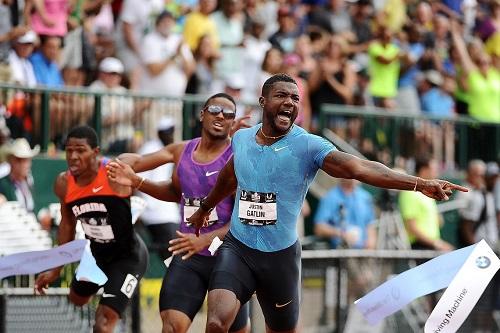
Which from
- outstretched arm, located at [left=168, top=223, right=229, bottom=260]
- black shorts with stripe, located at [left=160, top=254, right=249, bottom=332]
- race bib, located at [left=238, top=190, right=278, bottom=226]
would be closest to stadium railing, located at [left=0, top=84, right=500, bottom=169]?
black shorts with stripe, located at [left=160, top=254, right=249, bottom=332]

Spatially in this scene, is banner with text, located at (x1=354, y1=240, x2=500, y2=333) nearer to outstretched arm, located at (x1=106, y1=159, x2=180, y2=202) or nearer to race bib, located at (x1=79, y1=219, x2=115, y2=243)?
outstretched arm, located at (x1=106, y1=159, x2=180, y2=202)

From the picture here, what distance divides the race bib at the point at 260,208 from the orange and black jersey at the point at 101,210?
88.4 inches

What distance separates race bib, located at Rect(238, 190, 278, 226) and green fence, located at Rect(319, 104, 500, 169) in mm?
8515

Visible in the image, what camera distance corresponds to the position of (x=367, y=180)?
904cm

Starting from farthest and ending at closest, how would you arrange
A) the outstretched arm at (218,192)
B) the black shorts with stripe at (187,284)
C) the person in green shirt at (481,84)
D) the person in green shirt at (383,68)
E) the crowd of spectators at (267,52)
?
the person in green shirt at (481,84), the person in green shirt at (383,68), the crowd of spectators at (267,52), the black shorts with stripe at (187,284), the outstretched arm at (218,192)

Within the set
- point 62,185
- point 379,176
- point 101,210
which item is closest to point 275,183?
point 379,176

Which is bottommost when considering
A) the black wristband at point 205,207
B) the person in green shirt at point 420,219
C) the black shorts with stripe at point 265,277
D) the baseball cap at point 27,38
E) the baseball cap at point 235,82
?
the person in green shirt at point 420,219

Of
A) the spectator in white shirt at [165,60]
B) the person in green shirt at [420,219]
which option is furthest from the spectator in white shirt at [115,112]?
the person in green shirt at [420,219]

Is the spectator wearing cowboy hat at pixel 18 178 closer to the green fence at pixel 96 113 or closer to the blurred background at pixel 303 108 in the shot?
the blurred background at pixel 303 108

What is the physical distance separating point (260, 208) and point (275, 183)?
0.22m

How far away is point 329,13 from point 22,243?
8.34 metres

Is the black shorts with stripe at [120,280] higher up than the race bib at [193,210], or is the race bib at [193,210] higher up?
the race bib at [193,210]

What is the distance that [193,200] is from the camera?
1077cm

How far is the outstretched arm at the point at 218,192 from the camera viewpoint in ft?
32.5
